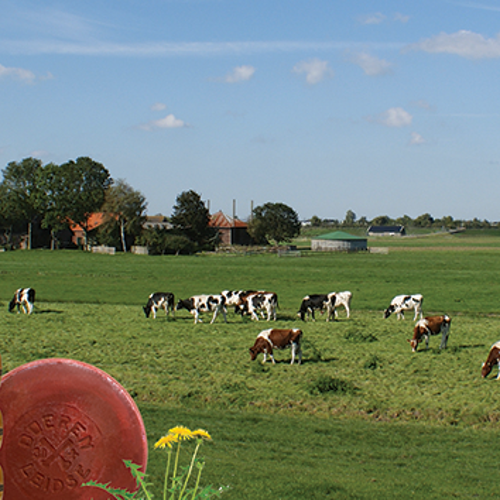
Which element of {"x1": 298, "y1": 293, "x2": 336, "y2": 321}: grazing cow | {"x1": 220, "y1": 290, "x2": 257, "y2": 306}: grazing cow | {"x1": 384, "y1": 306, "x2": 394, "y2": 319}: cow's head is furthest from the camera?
{"x1": 220, "y1": 290, "x2": 257, "y2": 306}: grazing cow

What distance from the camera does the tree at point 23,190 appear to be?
114 m

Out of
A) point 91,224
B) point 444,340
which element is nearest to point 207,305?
point 444,340

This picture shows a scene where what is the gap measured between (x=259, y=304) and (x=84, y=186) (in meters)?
87.0

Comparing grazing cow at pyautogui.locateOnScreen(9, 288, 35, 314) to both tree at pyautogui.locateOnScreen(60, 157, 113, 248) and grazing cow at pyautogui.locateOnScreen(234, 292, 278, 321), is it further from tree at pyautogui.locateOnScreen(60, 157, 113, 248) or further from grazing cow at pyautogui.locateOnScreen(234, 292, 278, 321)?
tree at pyautogui.locateOnScreen(60, 157, 113, 248)

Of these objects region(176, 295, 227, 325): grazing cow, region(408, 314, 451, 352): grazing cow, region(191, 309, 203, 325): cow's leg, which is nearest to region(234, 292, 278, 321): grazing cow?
region(176, 295, 227, 325): grazing cow

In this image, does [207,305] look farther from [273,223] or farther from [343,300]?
[273,223]

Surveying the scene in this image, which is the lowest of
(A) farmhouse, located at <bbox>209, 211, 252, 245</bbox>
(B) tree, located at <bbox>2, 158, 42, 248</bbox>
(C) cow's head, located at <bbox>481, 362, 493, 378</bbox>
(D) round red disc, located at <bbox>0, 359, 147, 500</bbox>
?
(C) cow's head, located at <bbox>481, 362, 493, 378</bbox>

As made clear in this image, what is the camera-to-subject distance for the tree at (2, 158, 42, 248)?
113500mm

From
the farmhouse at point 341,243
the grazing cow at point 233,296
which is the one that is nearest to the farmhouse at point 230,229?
the farmhouse at point 341,243

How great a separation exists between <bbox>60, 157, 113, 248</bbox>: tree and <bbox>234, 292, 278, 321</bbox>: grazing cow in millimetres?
83425

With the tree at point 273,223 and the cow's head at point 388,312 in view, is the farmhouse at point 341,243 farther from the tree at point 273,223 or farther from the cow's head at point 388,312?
the cow's head at point 388,312

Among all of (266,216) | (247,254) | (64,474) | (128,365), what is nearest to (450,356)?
(128,365)

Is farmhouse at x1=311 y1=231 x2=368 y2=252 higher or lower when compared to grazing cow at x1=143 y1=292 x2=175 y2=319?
higher

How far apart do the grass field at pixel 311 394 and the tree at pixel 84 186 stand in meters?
75.3
